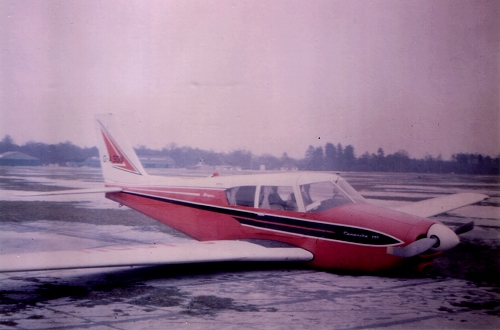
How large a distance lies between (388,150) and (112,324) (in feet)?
12.1

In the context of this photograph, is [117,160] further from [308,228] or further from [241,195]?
[308,228]

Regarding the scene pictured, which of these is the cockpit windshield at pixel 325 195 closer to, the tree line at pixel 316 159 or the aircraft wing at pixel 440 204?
the tree line at pixel 316 159

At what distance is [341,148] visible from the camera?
5352 millimetres

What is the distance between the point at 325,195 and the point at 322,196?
0.13 feet

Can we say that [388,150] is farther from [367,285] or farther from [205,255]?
[205,255]

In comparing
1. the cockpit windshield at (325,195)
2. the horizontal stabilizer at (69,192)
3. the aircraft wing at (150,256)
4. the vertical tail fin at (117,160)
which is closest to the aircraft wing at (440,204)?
the cockpit windshield at (325,195)

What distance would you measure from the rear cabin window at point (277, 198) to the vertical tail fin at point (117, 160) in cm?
215

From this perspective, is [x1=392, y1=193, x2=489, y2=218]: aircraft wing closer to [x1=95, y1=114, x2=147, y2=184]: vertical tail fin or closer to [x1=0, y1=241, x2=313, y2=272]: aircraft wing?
[x1=0, y1=241, x2=313, y2=272]: aircraft wing

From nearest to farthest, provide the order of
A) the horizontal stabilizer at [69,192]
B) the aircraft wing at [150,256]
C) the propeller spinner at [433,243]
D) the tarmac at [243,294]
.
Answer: the tarmac at [243,294], the aircraft wing at [150,256], the propeller spinner at [433,243], the horizontal stabilizer at [69,192]

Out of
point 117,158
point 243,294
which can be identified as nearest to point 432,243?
point 243,294

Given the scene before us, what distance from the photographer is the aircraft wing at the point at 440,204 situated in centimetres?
545

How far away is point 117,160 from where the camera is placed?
654 centimetres

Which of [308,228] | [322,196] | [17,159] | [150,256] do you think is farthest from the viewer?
[17,159]

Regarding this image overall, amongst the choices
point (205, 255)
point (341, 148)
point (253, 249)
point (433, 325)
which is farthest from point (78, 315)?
point (341, 148)
